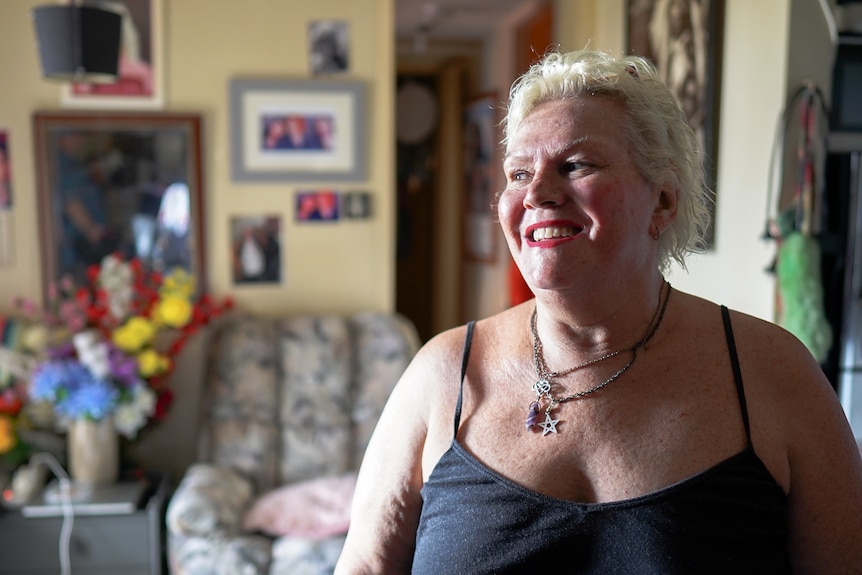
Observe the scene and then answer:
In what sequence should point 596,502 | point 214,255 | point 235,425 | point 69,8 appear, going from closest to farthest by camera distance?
point 596,502 < point 69,8 < point 235,425 < point 214,255

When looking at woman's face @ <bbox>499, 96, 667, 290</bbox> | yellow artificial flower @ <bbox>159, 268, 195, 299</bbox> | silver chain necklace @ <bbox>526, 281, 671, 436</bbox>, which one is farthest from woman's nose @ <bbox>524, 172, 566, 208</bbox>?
yellow artificial flower @ <bbox>159, 268, 195, 299</bbox>

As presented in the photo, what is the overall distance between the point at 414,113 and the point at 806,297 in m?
4.14

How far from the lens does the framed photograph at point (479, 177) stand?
4797mm

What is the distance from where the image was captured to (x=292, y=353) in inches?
125

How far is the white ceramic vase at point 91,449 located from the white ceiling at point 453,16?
2627mm

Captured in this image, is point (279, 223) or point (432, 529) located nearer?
point (432, 529)

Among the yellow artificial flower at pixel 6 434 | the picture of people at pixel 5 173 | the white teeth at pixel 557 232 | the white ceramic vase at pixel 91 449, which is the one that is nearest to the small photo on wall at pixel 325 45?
the picture of people at pixel 5 173

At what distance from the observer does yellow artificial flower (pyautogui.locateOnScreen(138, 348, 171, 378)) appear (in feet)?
9.73

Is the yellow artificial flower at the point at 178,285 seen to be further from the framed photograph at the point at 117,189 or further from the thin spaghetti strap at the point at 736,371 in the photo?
the thin spaghetti strap at the point at 736,371

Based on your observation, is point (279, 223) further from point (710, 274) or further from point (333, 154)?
point (710, 274)

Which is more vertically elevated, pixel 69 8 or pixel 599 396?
pixel 69 8

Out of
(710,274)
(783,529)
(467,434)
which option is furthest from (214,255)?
(783,529)

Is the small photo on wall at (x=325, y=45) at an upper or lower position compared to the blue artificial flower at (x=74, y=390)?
upper

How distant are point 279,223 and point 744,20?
73.7 inches
